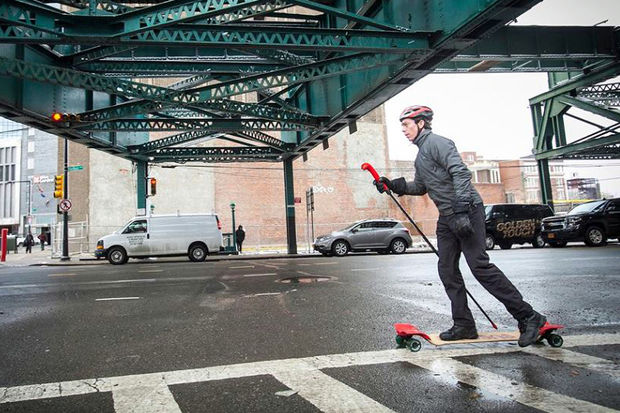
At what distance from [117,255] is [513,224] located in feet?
62.4

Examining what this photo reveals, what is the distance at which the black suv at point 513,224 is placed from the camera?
2088 cm

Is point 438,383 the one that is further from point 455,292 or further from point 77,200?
point 77,200

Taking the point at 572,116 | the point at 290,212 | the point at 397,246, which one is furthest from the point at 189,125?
the point at 572,116

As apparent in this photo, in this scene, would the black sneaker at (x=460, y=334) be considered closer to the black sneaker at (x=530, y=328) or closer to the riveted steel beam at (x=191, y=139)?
the black sneaker at (x=530, y=328)

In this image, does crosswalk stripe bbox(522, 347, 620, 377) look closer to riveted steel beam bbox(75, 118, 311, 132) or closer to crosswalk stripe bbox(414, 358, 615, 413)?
crosswalk stripe bbox(414, 358, 615, 413)

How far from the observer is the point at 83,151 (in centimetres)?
3962

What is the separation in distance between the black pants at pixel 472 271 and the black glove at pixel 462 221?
7 cm

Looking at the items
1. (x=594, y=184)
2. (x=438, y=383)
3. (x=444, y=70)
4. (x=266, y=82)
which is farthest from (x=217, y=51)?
(x=594, y=184)

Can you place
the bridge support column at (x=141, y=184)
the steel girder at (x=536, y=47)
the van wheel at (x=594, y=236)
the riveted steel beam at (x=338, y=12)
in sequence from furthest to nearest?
the bridge support column at (x=141, y=184) < the van wheel at (x=594, y=236) < the steel girder at (x=536, y=47) < the riveted steel beam at (x=338, y=12)

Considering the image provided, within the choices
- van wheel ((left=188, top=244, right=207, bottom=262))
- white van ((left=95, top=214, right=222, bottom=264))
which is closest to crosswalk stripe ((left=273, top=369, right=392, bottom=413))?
van wheel ((left=188, top=244, right=207, bottom=262))

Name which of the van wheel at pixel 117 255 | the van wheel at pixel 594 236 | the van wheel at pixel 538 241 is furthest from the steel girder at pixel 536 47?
the van wheel at pixel 117 255

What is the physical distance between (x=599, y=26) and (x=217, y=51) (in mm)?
13964

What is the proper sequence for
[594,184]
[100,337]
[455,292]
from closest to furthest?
[455,292] → [100,337] → [594,184]

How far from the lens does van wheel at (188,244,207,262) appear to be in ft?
64.5
